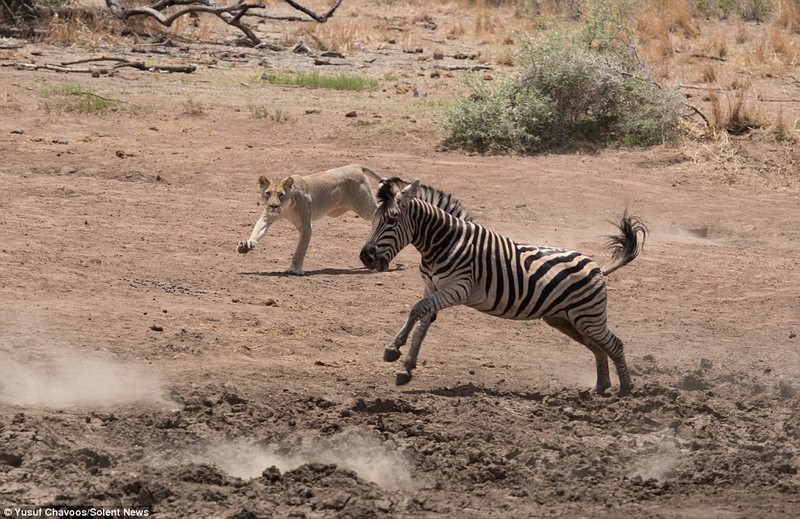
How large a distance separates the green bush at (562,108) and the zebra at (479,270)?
884cm

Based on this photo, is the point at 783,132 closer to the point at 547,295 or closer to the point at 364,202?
the point at 364,202

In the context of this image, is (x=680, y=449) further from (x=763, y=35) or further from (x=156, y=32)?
(x=763, y=35)

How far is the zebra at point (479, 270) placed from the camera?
9023mm

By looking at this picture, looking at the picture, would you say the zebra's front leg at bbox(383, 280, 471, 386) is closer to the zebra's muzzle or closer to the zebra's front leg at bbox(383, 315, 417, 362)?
the zebra's front leg at bbox(383, 315, 417, 362)

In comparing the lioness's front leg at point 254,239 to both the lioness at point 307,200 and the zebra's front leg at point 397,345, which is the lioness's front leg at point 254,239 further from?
the zebra's front leg at point 397,345

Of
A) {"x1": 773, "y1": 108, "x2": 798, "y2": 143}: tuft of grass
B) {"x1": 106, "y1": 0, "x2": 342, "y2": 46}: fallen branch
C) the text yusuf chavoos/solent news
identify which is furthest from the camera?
{"x1": 106, "y1": 0, "x2": 342, "y2": 46}: fallen branch

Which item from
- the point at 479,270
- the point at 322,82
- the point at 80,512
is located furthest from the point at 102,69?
the point at 80,512

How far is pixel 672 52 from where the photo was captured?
84.2 feet

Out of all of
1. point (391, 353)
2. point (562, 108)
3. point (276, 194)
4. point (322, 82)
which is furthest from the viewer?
point (322, 82)

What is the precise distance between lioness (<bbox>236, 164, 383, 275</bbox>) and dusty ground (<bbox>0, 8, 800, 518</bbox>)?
333 mm

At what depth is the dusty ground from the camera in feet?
24.0

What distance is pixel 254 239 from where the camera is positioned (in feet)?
41.1

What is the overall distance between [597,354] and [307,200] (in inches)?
173

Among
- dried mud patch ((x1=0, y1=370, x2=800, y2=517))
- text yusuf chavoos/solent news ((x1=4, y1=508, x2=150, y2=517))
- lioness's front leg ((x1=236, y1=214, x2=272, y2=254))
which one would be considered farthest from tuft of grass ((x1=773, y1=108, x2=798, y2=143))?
text yusuf chavoos/solent news ((x1=4, y1=508, x2=150, y2=517))
